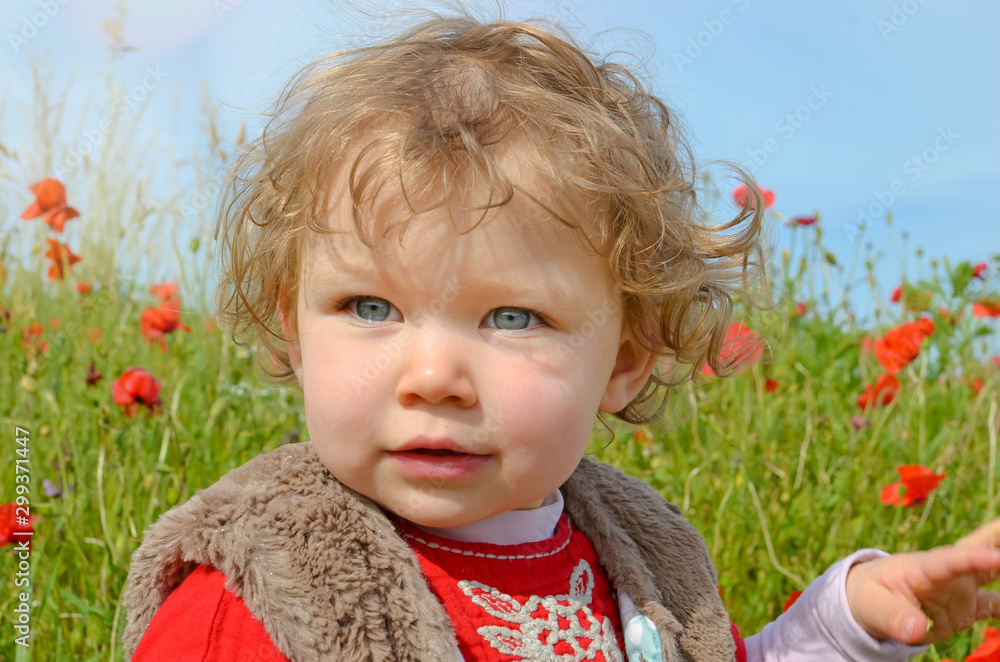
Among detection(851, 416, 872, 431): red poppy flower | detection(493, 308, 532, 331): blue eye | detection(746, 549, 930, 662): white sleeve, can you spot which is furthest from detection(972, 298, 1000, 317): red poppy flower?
detection(493, 308, 532, 331): blue eye

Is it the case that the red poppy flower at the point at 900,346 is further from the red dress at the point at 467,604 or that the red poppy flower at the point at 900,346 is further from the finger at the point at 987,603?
the red dress at the point at 467,604

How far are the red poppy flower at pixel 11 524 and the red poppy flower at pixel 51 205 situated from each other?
1.43 meters

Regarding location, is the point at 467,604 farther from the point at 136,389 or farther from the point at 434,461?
the point at 136,389

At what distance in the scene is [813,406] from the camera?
3.41 metres

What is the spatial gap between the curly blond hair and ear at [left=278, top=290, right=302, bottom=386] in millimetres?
15

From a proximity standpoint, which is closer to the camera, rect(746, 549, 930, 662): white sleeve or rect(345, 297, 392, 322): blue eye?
rect(345, 297, 392, 322): blue eye

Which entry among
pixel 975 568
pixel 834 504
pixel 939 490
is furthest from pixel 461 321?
pixel 939 490

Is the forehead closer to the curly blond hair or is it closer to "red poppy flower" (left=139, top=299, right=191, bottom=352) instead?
the curly blond hair

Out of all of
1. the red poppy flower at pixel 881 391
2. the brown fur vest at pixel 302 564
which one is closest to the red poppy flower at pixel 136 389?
the brown fur vest at pixel 302 564

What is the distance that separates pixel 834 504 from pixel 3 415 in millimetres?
2538

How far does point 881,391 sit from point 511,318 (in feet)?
6.82

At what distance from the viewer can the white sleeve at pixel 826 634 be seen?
161 cm

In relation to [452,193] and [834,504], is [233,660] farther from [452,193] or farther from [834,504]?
[834,504]

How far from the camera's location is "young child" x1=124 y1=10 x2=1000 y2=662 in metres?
1.23
